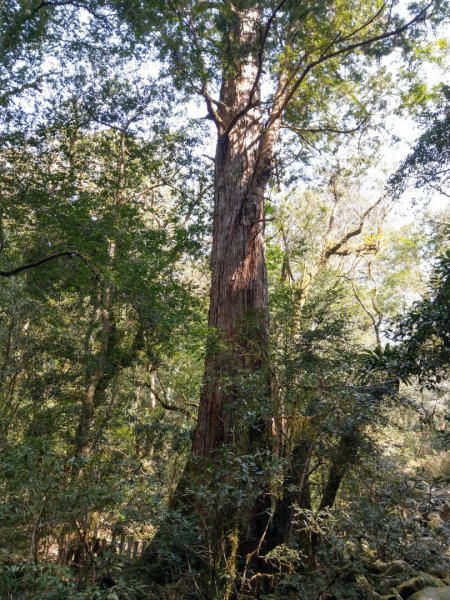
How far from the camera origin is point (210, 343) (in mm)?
5289

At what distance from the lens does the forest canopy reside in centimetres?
361

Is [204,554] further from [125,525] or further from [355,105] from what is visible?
[355,105]

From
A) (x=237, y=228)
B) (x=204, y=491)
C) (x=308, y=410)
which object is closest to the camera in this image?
(x=204, y=491)

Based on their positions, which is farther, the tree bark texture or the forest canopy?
the tree bark texture

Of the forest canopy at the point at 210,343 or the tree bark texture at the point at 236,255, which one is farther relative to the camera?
the tree bark texture at the point at 236,255

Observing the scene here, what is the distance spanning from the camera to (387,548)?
12.1 feet

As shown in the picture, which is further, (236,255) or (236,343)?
(236,255)

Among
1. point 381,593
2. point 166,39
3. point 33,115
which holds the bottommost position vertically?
point 381,593

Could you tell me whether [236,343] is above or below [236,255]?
below

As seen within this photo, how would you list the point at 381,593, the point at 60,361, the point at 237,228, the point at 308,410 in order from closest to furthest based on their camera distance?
the point at 308,410, the point at 381,593, the point at 237,228, the point at 60,361

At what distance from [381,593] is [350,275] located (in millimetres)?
11601

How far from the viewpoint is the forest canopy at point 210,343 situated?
11.8 ft

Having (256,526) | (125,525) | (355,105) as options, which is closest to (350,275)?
(355,105)

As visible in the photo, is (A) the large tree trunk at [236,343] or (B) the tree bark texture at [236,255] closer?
(A) the large tree trunk at [236,343]
